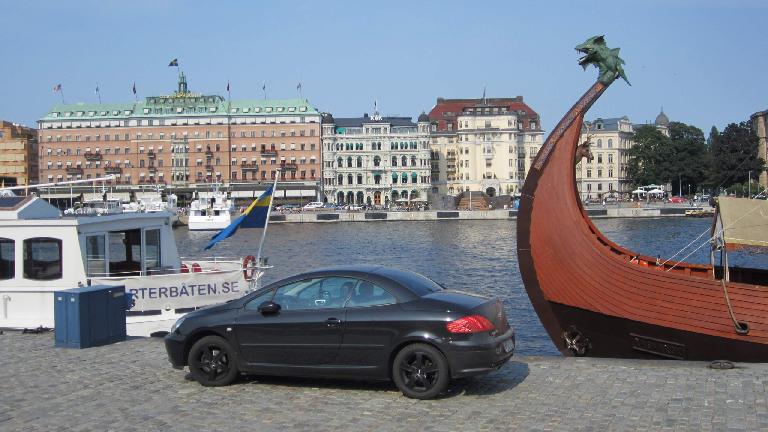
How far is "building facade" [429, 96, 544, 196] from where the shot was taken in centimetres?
13788

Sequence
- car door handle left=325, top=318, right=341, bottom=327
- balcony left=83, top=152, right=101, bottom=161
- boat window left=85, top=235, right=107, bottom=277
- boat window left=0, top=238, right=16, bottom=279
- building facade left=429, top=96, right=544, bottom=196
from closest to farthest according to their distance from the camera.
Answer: car door handle left=325, top=318, right=341, bottom=327 → boat window left=0, top=238, right=16, bottom=279 → boat window left=85, top=235, right=107, bottom=277 → balcony left=83, top=152, right=101, bottom=161 → building facade left=429, top=96, right=544, bottom=196

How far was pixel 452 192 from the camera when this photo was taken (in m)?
142

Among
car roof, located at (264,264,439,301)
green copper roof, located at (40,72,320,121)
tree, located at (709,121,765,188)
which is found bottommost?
car roof, located at (264,264,439,301)

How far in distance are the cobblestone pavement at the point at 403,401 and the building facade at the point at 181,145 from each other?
409ft

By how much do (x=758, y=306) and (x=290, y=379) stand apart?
913 centimetres

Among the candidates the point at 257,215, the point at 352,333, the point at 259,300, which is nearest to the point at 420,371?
the point at 352,333

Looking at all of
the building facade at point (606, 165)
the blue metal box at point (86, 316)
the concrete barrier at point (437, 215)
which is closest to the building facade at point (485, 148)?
the building facade at point (606, 165)

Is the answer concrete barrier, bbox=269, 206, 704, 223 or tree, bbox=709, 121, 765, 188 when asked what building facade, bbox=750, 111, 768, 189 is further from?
concrete barrier, bbox=269, 206, 704, 223

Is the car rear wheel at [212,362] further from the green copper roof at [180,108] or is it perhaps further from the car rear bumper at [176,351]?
the green copper roof at [180,108]

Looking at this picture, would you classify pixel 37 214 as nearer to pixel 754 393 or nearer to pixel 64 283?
pixel 64 283

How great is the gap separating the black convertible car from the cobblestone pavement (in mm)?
330

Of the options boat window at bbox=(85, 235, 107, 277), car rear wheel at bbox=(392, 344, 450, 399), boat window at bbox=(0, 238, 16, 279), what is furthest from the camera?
boat window at bbox=(85, 235, 107, 277)

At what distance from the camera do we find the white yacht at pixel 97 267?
17562 mm

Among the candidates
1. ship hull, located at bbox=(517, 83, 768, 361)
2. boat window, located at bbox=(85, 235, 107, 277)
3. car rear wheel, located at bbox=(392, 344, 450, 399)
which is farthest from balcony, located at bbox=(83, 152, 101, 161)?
car rear wheel, located at bbox=(392, 344, 450, 399)
